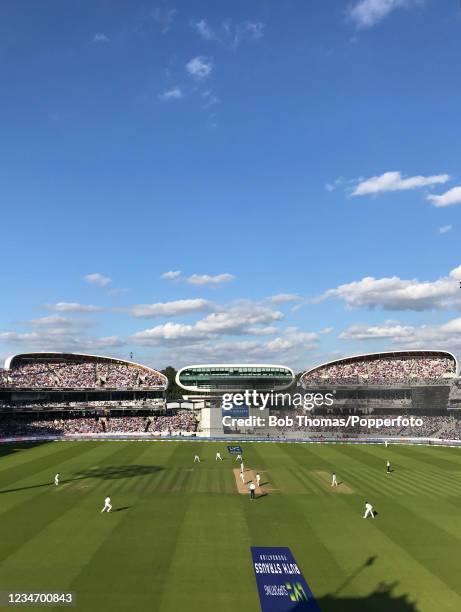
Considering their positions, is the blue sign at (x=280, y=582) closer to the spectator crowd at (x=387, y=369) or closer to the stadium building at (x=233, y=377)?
the stadium building at (x=233, y=377)

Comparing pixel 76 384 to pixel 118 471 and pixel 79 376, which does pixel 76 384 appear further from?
pixel 118 471

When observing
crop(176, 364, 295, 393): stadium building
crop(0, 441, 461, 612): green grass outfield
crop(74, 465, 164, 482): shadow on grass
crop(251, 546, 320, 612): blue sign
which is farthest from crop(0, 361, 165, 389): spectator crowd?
crop(251, 546, 320, 612): blue sign

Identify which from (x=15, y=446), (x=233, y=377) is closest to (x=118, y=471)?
(x=15, y=446)

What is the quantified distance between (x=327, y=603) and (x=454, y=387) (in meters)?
76.3

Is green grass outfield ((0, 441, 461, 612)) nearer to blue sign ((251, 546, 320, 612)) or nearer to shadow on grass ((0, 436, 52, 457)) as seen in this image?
blue sign ((251, 546, 320, 612))

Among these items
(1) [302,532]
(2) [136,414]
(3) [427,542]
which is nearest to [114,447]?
(2) [136,414]

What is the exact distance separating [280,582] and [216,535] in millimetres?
6075

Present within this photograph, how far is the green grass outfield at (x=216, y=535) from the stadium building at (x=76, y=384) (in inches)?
1715

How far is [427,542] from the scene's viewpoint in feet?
75.3

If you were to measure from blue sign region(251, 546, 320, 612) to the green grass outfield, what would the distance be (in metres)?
0.37

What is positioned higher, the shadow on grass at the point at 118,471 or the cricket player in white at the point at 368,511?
the cricket player in white at the point at 368,511

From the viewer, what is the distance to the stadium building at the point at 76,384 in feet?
280

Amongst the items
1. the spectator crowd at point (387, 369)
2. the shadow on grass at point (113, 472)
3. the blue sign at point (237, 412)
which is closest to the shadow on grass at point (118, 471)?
the shadow on grass at point (113, 472)

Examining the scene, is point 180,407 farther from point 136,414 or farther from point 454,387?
point 454,387
